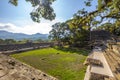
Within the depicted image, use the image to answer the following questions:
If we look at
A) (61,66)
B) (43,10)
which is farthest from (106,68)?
(61,66)

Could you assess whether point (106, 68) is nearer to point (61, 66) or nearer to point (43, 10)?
point (43, 10)

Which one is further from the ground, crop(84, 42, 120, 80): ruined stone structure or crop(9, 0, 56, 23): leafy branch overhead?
crop(9, 0, 56, 23): leafy branch overhead

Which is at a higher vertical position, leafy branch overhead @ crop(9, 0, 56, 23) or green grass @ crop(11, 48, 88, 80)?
leafy branch overhead @ crop(9, 0, 56, 23)

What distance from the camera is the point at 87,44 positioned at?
1603 inches

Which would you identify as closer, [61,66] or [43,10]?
[43,10]

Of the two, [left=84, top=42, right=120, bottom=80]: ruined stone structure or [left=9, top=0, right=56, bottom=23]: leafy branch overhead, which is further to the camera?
[left=9, top=0, right=56, bottom=23]: leafy branch overhead

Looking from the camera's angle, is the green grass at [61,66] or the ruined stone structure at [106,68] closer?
the ruined stone structure at [106,68]

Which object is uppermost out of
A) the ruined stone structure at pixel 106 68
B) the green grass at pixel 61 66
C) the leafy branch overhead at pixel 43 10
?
the leafy branch overhead at pixel 43 10

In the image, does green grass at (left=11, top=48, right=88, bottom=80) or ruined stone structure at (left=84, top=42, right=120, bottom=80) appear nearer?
ruined stone structure at (left=84, top=42, right=120, bottom=80)

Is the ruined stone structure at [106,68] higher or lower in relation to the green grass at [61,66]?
higher

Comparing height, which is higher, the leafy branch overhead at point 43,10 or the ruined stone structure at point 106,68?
the leafy branch overhead at point 43,10

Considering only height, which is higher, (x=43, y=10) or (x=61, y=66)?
(x=43, y=10)

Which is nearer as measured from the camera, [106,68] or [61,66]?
[106,68]

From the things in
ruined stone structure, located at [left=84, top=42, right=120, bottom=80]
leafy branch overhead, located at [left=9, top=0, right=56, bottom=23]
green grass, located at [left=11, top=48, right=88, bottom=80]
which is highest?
leafy branch overhead, located at [left=9, top=0, right=56, bottom=23]
